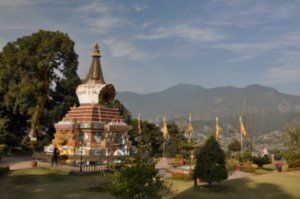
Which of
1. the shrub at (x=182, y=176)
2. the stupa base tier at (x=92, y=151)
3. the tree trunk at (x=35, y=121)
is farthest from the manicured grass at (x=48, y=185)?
the tree trunk at (x=35, y=121)

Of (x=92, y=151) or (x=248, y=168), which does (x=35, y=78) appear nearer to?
(x=92, y=151)

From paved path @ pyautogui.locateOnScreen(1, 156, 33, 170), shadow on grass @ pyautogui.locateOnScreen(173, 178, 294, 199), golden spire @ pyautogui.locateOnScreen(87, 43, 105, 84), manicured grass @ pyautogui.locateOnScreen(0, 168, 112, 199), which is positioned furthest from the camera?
golden spire @ pyautogui.locateOnScreen(87, 43, 105, 84)

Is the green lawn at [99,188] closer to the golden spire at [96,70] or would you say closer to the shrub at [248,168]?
the shrub at [248,168]

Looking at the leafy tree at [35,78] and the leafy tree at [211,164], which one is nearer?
the leafy tree at [211,164]

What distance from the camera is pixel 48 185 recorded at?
24.6 m

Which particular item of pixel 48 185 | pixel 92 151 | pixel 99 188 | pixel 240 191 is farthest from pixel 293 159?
pixel 48 185

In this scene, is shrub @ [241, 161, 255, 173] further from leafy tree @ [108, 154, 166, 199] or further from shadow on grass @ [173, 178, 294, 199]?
leafy tree @ [108, 154, 166, 199]

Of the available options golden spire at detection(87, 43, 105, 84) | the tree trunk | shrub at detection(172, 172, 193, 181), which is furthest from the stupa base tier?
golden spire at detection(87, 43, 105, 84)

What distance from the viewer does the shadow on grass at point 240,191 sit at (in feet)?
68.5

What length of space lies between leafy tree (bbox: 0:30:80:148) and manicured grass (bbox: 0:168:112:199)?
61.3 feet

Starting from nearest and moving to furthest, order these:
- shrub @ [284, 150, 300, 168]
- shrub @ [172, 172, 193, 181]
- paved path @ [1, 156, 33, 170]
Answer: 1. shrub @ [172, 172, 193, 181]
2. shrub @ [284, 150, 300, 168]
3. paved path @ [1, 156, 33, 170]

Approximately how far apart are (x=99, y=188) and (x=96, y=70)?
25.9 metres

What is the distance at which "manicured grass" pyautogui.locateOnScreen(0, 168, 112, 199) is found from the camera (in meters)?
21.6

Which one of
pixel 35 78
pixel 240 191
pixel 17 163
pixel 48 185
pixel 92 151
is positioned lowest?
pixel 240 191
